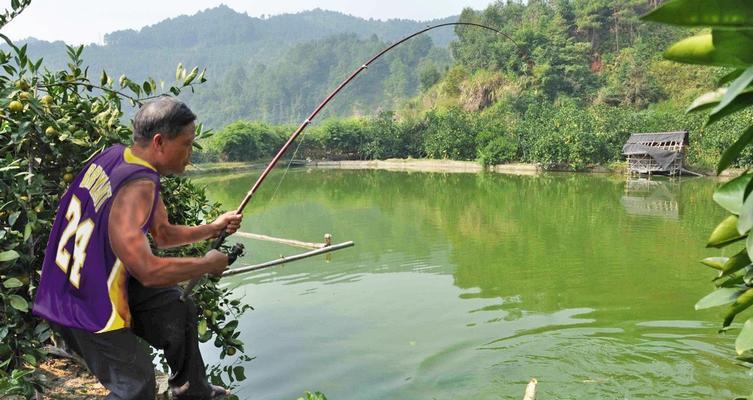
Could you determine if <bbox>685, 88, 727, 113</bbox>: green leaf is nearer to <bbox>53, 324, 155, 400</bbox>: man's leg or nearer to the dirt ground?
<bbox>53, 324, 155, 400</bbox>: man's leg

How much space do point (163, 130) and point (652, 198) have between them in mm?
18176

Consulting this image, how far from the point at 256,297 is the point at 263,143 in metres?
34.6

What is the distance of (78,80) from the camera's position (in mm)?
3127

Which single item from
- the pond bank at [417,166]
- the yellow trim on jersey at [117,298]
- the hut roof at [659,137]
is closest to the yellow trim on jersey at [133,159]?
the yellow trim on jersey at [117,298]

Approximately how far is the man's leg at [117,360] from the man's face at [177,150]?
22.2 inches

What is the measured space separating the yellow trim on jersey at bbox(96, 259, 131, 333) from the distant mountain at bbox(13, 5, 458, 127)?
2254 inches

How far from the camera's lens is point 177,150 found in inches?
77.1

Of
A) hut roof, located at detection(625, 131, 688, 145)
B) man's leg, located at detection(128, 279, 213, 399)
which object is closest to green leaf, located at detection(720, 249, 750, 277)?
man's leg, located at detection(128, 279, 213, 399)

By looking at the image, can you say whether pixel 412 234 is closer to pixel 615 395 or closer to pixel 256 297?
pixel 256 297

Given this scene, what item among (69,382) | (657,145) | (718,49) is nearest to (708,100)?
(718,49)

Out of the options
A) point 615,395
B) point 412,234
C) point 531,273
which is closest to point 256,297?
point 531,273

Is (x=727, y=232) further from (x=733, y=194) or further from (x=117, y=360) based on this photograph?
(x=117, y=360)

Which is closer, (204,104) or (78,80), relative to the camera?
(78,80)

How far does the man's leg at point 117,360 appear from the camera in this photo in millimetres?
1871
